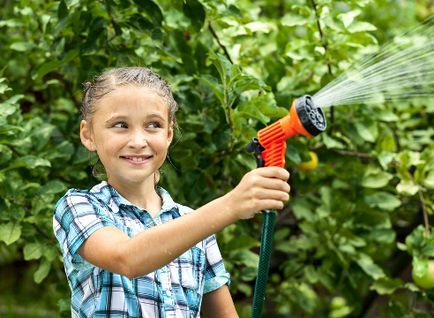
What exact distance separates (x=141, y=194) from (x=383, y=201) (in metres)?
1.18

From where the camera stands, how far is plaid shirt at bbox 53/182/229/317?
1410mm

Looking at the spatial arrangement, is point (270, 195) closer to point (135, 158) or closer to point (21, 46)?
point (135, 158)

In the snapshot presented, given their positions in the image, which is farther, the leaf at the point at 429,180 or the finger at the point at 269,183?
the leaf at the point at 429,180

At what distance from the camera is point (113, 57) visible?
2.22m

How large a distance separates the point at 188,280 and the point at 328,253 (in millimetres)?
1141

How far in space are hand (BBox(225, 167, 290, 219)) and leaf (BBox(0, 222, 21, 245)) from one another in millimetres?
961

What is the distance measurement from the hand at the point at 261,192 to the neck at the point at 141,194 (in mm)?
367

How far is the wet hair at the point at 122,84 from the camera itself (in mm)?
1501

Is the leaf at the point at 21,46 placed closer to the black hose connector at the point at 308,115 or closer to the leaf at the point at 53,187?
the leaf at the point at 53,187

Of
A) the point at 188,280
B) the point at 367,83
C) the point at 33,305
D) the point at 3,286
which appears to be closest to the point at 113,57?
the point at 367,83

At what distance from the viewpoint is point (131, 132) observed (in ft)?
4.78

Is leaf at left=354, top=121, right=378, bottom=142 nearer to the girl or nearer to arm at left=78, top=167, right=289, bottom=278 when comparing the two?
the girl

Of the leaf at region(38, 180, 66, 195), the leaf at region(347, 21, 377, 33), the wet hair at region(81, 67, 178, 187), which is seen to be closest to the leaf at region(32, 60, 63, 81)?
the leaf at region(38, 180, 66, 195)

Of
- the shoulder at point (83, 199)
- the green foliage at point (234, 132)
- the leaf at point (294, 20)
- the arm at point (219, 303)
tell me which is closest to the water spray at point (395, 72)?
the green foliage at point (234, 132)
